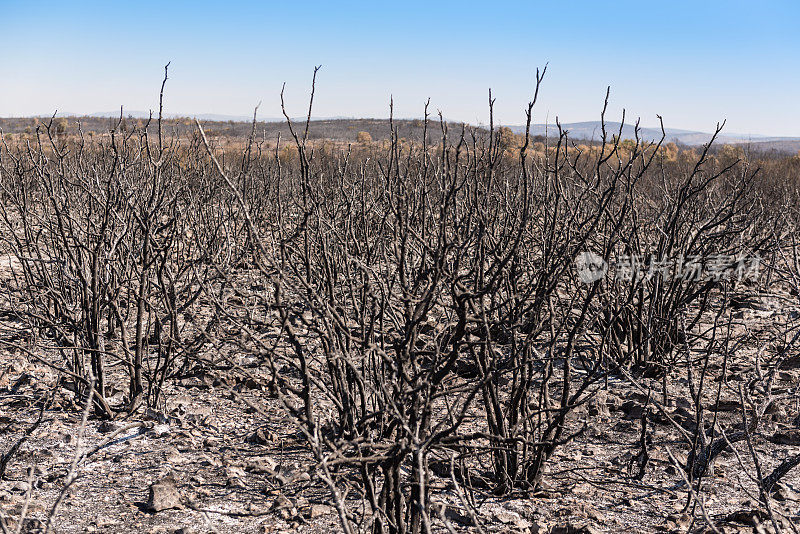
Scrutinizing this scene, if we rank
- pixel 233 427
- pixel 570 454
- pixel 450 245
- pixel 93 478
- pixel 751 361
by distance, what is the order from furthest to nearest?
pixel 751 361, pixel 233 427, pixel 570 454, pixel 93 478, pixel 450 245

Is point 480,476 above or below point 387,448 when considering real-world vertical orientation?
Result: below

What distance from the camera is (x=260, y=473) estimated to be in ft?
9.59

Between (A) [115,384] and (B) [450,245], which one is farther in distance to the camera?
(A) [115,384]

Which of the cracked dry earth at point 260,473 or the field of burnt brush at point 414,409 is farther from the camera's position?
the cracked dry earth at point 260,473

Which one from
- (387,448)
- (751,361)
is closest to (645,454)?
(387,448)

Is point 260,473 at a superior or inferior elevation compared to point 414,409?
inferior

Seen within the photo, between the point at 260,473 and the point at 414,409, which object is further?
the point at 260,473

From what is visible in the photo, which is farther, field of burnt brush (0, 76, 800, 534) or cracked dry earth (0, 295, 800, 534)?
cracked dry earth (0, 295, 800, 534)

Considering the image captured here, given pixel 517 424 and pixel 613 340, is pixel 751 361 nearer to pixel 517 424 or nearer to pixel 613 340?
pixel 613 340

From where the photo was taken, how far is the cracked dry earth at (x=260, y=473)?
2.49 meters

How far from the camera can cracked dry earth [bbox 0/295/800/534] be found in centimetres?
249

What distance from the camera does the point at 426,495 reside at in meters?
2.23

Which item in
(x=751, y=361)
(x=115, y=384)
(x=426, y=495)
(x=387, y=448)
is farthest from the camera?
(x=751, y=361)

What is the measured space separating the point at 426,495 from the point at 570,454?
3.86 feet
